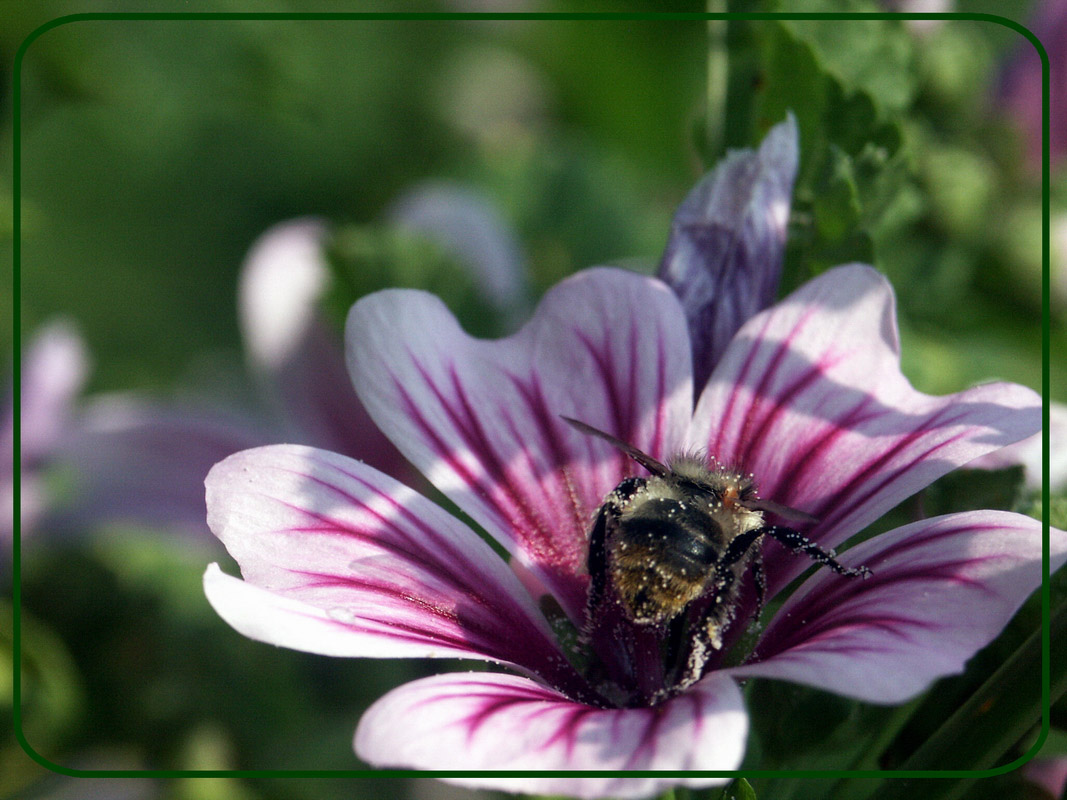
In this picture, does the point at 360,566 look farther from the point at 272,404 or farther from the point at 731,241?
the point at 272,404

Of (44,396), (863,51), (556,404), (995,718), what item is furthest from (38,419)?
(995,718)

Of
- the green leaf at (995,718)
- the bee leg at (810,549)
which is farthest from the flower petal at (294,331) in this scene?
the green leaf at (995,718)

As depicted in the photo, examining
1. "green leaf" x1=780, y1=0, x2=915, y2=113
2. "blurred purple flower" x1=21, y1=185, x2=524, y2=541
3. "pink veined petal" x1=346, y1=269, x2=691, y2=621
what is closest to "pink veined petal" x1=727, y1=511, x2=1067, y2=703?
"pink veined petal" x1=346, y1=269, x2=691, y2=621

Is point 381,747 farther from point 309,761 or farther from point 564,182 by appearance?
point 564,182

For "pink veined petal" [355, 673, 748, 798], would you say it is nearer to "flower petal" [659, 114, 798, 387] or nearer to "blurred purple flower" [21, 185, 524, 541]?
"flower petal" [659, 114, 798, 387]

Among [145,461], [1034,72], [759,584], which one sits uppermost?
[1034,72]

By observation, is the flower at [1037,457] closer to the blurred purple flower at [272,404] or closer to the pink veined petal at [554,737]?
the pink veined petal at [554,737]
